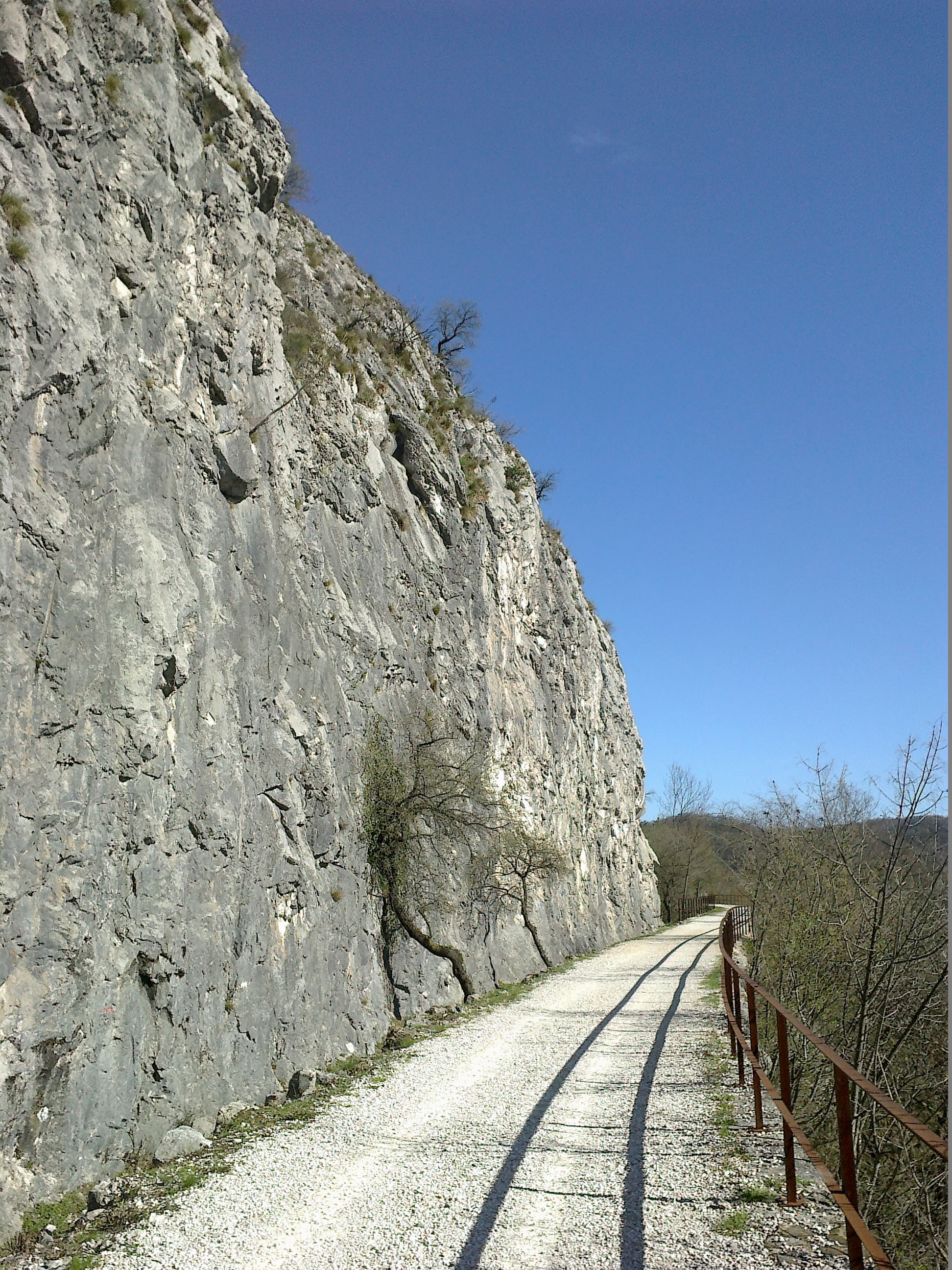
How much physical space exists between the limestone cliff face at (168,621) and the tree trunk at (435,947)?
9.1 inches

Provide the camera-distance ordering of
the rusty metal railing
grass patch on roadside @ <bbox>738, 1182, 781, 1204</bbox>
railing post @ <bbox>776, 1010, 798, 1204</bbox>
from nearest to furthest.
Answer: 1. the rusty metal railing
2. railing post @ <bbox>776, 1010, 798, 1204</bbox>
3. grass patch on roadside @ <bbox>738, 1182, 781, 1204</bbox>

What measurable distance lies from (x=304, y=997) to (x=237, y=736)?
357 cm

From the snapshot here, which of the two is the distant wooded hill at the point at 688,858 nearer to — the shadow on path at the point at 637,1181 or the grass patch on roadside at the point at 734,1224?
the shadow on path at the point at 637,1181

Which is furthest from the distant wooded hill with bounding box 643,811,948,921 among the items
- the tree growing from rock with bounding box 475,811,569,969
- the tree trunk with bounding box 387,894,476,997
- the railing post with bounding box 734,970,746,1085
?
the railing post with bounding box 734,970,746,1085

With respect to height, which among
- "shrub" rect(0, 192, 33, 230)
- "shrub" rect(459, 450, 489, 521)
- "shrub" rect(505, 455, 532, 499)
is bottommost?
"shrub" rect(0, 192, 33, 230)

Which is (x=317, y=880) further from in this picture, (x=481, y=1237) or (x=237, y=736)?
(x=481, y=1237)

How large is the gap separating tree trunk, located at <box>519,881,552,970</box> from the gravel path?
1219cm

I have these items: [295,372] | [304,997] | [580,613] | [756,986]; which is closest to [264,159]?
[295,372]

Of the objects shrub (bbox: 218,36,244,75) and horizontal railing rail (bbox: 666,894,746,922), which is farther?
horizontal railing rail (bbox: 666,894,746,922)

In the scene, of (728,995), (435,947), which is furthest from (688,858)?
(728,995)

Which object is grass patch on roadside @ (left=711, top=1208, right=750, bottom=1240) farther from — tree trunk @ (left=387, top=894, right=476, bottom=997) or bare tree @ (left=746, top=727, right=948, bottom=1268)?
tree trunk @ (left=387, top=894, right=476, bottom=997)

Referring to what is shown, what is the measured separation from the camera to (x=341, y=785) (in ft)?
46.4

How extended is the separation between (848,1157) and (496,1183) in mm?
3136

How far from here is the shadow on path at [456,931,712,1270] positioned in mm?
5363
